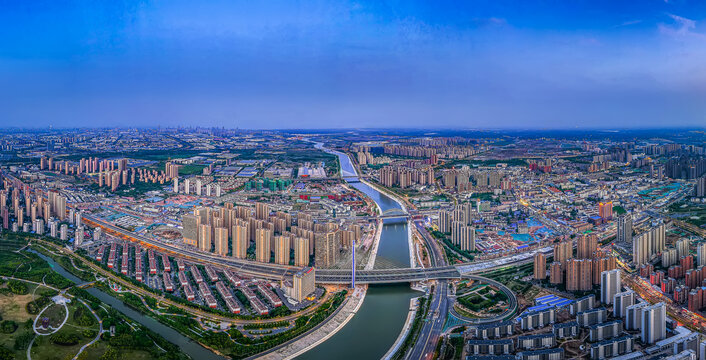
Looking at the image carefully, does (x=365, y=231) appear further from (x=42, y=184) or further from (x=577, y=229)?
(x=42, y=184)

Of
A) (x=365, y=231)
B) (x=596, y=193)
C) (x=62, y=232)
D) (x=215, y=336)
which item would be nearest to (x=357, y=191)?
(x=365, y=231)

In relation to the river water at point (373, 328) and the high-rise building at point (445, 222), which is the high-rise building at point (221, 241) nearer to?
the river water at point (373, 328)

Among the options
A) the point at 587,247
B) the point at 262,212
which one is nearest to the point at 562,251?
the point at 587,247

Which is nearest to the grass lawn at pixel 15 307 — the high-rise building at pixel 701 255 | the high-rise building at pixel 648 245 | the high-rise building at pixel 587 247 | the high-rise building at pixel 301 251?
the high-rise building at pixel 301 251

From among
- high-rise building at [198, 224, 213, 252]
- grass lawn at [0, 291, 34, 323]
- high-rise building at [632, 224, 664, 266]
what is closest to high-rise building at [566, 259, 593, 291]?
high-rise building at [632, 224, 664, 266]

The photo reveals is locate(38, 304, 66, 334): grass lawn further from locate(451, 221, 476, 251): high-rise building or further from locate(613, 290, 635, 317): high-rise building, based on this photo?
locate(613, 290, 635, 317): high-rise building

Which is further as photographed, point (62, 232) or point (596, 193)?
point (596, 193)

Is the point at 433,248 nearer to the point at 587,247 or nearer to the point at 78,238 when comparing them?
the point at 587,247
